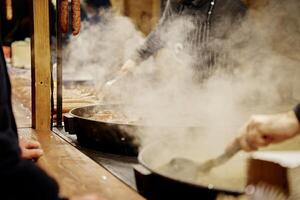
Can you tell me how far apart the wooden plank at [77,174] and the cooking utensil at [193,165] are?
0.17 m

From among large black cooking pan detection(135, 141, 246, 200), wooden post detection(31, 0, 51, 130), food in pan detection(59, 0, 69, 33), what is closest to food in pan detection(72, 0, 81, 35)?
food in pan detection(59, 0, 69, 33)

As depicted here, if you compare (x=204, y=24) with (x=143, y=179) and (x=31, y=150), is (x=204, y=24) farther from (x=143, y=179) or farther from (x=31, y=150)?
(x=143, y=179)

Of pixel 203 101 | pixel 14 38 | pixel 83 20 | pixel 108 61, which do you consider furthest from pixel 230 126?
pixel 14 38

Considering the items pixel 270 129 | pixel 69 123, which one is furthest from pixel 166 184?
pixel 69 123

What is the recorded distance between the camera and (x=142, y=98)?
2742 millimetres

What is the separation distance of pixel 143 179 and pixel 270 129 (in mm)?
445

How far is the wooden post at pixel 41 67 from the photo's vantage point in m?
2.69

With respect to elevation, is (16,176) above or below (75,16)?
below

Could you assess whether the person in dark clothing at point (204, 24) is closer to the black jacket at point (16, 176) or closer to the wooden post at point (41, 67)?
the wooden post at point (41, 67)

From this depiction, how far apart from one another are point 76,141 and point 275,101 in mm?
2533

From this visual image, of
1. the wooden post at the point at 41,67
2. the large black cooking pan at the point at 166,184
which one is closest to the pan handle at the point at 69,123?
the wooden post at the point at 41,67

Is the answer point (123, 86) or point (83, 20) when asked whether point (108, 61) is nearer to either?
point (83, 20)

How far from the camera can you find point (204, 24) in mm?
3814

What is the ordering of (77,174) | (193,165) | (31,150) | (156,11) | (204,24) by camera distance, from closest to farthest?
(193,165), (77,174), (31,150), (204,24), (156,11)
